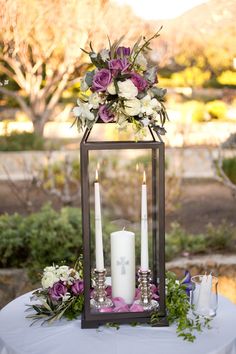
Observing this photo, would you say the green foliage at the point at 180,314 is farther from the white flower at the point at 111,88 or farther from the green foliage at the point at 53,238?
the green foliage at the point at 53,238

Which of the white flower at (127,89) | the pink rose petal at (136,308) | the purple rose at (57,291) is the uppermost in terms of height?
the white flower at (127,89)

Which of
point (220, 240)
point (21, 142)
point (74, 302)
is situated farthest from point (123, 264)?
point (21, 142)

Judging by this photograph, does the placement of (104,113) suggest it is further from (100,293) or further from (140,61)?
(100,293)

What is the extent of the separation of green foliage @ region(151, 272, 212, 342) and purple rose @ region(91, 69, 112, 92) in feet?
2.32

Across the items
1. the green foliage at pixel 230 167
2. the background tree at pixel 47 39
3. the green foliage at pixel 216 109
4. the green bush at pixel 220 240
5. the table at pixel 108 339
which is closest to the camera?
the table at pixel 108 339

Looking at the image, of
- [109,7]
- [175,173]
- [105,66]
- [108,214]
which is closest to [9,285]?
[108,214]

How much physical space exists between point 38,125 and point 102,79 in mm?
3538

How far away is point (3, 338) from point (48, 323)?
0.15 m

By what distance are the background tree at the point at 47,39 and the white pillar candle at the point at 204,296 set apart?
3301 millimetres

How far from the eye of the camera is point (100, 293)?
1.93 meters

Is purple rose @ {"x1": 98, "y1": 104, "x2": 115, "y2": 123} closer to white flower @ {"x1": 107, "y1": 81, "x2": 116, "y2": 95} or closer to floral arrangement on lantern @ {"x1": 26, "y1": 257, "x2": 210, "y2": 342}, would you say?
white flower @ {"x1": 107, "y1": 81, "x2": 116, "y2": 95}

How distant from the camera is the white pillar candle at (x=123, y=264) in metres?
1.91

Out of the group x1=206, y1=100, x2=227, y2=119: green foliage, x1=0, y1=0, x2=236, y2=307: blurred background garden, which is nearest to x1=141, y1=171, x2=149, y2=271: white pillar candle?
x1=0, y1=0, x2=236, y2=307: blurred background garden

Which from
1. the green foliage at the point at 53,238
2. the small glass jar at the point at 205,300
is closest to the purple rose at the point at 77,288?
the small glass jar at the point at 205,300
